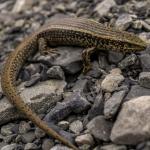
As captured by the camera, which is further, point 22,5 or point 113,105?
point 22,5

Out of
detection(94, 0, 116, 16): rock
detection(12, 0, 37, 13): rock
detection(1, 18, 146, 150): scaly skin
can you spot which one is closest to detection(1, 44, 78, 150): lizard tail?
detection(1, 18, 146, 150): scaly skin

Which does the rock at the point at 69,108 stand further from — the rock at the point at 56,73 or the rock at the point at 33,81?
the rock at the point at 33,81

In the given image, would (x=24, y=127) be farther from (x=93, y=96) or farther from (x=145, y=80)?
(x=145, y=80)

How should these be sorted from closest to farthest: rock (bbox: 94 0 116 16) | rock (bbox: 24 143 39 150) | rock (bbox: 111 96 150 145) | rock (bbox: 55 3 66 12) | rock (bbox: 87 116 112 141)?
1. rock (bbox: 111 96 150 145)
2. rock (bbox: 87 116 112 141)
3. rock (bbox: 24 143 39 150)
4. rock (bbox: 94 0 116 16)
5. rock (bbox: 55 3 66 12)

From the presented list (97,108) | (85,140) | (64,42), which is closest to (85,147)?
(85,140)

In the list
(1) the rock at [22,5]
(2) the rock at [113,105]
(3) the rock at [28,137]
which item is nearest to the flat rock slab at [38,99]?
(3) the rock at [28,137]

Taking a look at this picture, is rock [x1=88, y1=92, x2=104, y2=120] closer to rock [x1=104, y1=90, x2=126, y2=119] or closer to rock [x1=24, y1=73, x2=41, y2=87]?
rock [x1=104, y1=90, x2=126, y2=119]
